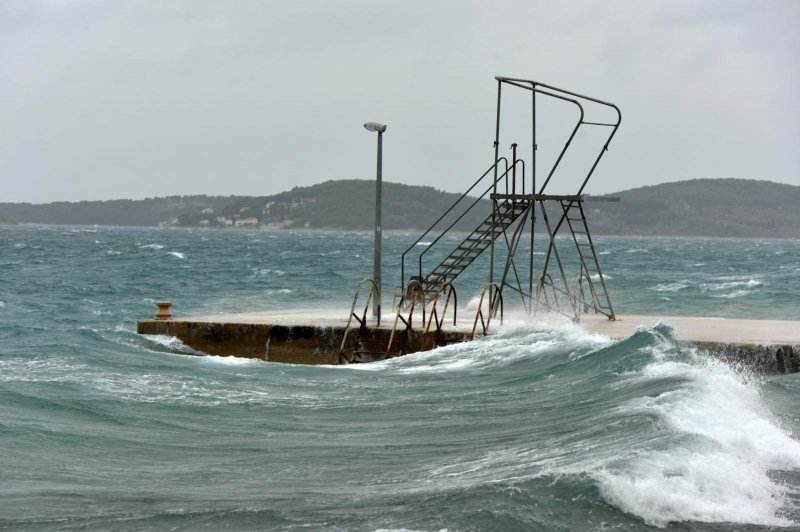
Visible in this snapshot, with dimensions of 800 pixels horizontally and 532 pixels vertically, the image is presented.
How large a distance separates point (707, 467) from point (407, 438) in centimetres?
360

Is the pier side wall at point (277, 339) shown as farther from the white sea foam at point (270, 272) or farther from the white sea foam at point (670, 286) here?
the white sea foam at point (270, 272)

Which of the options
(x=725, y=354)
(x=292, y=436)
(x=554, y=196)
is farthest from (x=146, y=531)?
(x=554, y=196)

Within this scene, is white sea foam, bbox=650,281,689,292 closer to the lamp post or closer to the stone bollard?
the lamp post

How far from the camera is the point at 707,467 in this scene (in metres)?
8.87

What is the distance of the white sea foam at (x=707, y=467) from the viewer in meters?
8.15

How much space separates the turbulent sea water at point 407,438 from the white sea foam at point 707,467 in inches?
0.9

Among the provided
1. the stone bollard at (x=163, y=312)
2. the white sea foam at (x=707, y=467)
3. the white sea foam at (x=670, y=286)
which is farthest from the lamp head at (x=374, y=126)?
the white sea foam at (x=670, y=286)

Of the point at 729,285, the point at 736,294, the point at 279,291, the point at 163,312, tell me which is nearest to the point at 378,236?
the point at 163,312

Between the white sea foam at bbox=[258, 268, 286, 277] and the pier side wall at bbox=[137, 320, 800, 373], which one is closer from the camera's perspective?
the pier side wall at bbox=[137, 320, 800, 373]

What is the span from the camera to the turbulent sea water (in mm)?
8359

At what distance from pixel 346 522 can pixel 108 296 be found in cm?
3355

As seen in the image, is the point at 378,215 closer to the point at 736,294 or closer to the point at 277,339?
the point at 277,339

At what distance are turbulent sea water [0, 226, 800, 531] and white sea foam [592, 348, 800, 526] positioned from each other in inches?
0.9

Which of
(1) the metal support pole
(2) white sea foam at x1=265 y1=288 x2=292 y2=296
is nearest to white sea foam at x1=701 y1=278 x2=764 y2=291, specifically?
(2) white sea foam at x1=265 y1=288 x2=292 y2=296
